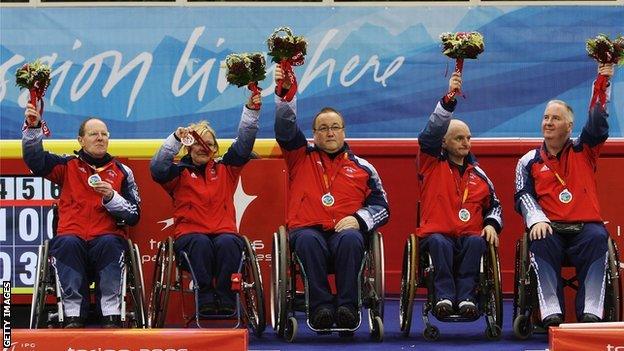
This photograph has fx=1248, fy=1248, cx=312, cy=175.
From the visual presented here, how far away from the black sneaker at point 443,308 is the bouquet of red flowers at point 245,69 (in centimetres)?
161

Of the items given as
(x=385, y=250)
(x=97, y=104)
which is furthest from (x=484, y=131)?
(x=97, y=104)

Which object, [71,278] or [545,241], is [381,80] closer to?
[545,241]

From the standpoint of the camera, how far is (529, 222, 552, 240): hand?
22.9 ft

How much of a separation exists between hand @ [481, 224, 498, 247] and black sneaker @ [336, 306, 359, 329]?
881 mm

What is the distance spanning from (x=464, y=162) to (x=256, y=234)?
4.60ft

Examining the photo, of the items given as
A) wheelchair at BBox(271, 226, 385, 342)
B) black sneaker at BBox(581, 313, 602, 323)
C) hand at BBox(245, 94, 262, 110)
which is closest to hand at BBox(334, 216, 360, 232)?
wheelchair at BBox(271, 226, 385, 342)

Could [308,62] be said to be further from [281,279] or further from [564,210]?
[281,279]

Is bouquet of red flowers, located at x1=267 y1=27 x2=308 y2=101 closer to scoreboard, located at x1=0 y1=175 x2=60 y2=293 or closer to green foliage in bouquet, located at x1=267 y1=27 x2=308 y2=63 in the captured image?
green foliage in bouquet, located at x1=267 y1=27 x2=308 y2=63

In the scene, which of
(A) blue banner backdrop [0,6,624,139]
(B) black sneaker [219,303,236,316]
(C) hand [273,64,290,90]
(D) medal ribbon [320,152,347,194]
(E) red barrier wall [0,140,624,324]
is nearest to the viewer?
(B) black sneaker [219,303,236,316]

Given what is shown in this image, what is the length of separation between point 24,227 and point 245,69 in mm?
1909

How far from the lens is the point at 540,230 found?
→ 698 cm

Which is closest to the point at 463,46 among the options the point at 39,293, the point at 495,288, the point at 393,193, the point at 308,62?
the point at 495,288

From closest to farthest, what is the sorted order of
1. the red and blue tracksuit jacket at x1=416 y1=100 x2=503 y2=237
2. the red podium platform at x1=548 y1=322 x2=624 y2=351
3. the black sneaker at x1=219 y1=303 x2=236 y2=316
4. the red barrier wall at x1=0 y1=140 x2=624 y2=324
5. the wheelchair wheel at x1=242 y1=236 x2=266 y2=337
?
the red podium platform at x1=548 y1=322 x2=624 y2=351
the wheelchair wheel at x1=242 y1=236 x2=266 y2=337
the black sneaker at x1=219 y1=303 x2=236 y2=316
the red and blue tracksuit jacket at x1=416 y1=100 x2=503 y2=237
the red barrier wall at x1=0 y1=140 x2=624 y2=324

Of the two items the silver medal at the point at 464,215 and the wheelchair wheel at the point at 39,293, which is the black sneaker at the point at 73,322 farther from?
the silver medal at the point at 464,215
